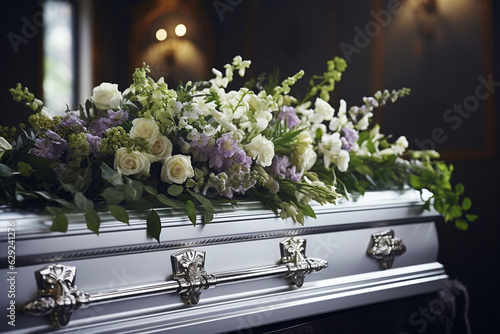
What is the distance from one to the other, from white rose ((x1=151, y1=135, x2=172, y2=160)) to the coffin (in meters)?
0.12

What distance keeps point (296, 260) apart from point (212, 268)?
0.22m

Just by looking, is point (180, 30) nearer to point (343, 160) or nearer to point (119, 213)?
point (343, 160)

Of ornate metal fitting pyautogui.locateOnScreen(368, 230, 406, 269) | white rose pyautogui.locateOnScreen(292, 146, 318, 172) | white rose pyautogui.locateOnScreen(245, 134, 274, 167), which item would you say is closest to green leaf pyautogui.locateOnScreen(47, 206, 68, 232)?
white rose pyautogui.locateOnScreen(245, 134, 274, 167)

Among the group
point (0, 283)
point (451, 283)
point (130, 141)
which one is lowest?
point (451, 283)

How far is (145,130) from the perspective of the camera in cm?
111

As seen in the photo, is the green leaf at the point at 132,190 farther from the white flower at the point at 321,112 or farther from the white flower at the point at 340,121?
the white flower at the point at 340,121

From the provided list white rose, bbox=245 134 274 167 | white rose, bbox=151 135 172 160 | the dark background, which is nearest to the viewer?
white rose, bbox=151 135 172 160

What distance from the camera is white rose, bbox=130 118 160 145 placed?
1.10 metres

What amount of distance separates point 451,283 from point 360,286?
42cm

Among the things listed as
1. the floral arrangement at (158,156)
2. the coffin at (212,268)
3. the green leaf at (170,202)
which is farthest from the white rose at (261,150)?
the green leaf at (170,202)

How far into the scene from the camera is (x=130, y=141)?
1.08 metres

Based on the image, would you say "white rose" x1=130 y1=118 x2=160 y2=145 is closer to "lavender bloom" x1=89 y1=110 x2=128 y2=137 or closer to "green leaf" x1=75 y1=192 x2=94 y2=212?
"lavender bloom" x1=89 y1=110 x2=128 y2=137

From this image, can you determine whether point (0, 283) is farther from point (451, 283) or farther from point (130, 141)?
point (451, 283)

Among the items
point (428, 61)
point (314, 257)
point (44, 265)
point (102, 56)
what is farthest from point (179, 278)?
point (102, 56)
